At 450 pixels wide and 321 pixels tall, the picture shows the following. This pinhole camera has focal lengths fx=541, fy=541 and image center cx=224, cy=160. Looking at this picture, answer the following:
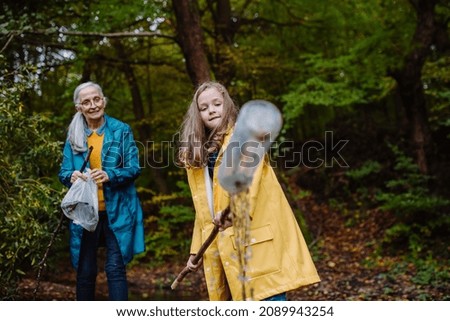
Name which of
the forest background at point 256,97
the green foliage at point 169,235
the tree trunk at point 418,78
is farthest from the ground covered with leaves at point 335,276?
the tree trunk at point 418,78

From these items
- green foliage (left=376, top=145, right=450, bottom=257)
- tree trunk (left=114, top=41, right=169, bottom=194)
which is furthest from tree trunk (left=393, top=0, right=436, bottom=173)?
tree trunk (left=114, top=41, right=169, bottom=194)

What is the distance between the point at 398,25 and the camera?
877 cm

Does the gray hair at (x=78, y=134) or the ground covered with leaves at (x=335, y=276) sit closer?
the gray hair at (x=78, y=134)

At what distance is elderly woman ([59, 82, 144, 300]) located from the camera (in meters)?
3.75

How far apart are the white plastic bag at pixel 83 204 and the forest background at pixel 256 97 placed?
1.58ft

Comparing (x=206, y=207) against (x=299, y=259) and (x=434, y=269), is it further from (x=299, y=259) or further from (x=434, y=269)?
(x=434, y=269)

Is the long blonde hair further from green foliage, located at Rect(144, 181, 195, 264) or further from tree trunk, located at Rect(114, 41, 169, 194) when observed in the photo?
tree trunk, located at Rect(114, 41, 169, 194)

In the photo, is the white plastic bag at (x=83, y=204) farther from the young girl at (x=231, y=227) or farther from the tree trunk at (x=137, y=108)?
the tree trunk at (x=137, y=108)

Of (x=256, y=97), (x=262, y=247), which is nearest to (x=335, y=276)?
(x=256, y=97)

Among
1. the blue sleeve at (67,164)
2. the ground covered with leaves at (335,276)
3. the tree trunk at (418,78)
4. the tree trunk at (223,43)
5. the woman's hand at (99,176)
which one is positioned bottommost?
the ground covered with leaves at (335,276)

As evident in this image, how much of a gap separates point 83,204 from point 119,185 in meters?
0.31

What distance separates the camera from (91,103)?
152 inches

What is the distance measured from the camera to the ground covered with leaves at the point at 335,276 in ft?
20.3
